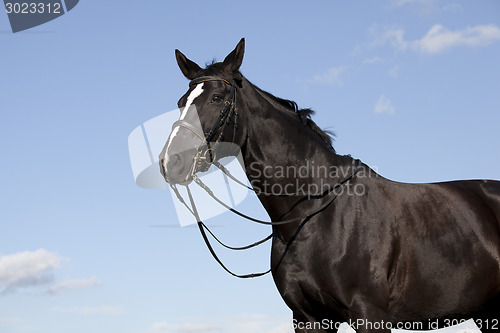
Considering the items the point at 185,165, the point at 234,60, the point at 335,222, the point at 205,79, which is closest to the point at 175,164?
the point at 185,165

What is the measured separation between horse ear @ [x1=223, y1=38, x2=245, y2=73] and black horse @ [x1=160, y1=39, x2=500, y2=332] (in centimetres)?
1

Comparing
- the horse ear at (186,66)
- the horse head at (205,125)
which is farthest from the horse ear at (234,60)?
the horse ear at (186,66)

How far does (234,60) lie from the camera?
6.97 metres

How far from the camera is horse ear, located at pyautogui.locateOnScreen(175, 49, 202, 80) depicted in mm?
7156

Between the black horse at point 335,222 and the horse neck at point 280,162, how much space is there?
12 millimetres

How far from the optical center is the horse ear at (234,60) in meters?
6.94

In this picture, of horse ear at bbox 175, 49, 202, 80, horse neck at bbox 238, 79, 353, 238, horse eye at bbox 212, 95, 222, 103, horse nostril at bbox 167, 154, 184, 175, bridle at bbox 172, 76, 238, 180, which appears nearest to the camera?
horse nostril at bbox 167, 154, 184, 175

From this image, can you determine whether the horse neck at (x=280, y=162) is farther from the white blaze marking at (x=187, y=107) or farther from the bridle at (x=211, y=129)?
the white blaze marking at (x=187, y=107)

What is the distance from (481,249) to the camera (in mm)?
7273

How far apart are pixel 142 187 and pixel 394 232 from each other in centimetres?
301

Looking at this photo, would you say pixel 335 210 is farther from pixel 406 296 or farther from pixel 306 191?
A: pixel 406 296

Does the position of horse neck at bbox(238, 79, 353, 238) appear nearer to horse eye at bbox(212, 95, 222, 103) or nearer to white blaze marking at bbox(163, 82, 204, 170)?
horse eye at bbox(212, 95, 222, 103)

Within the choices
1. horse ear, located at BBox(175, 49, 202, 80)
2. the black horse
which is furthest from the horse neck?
horse ear, located at BBox(175, 49, 202, 80)

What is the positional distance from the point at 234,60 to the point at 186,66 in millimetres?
666
